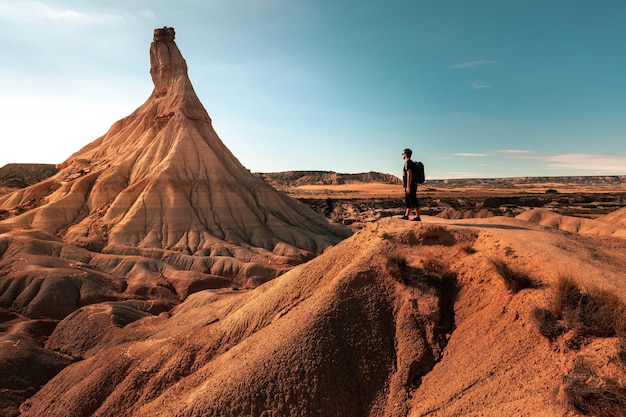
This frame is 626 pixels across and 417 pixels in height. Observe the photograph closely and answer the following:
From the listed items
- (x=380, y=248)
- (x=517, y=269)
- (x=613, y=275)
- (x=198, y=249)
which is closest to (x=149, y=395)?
(x=380, y=248)

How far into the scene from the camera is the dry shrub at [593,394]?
495 centimetres

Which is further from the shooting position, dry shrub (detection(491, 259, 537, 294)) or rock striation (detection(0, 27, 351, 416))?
rock striation (detection(0, 27, 351, 416))

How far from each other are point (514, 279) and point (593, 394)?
286cm

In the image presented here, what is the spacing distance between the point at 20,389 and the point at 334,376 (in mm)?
13125

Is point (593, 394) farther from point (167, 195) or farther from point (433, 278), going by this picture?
point (167, 195)

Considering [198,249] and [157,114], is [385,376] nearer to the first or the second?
[198,249]

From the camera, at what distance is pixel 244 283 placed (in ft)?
112

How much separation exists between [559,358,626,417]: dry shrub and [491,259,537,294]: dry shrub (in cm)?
221

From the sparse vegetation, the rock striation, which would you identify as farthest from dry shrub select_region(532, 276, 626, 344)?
the rock striation

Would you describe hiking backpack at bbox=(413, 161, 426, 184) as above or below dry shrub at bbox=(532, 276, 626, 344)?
above

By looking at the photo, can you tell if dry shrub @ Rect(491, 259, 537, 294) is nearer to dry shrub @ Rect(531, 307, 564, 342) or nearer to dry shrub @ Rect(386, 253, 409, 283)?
dry shrub @ Rect(531, 307, 564, 342)

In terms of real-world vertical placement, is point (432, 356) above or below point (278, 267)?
above

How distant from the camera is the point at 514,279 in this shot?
7.76 metres

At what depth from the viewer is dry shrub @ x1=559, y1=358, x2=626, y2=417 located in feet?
16.2
